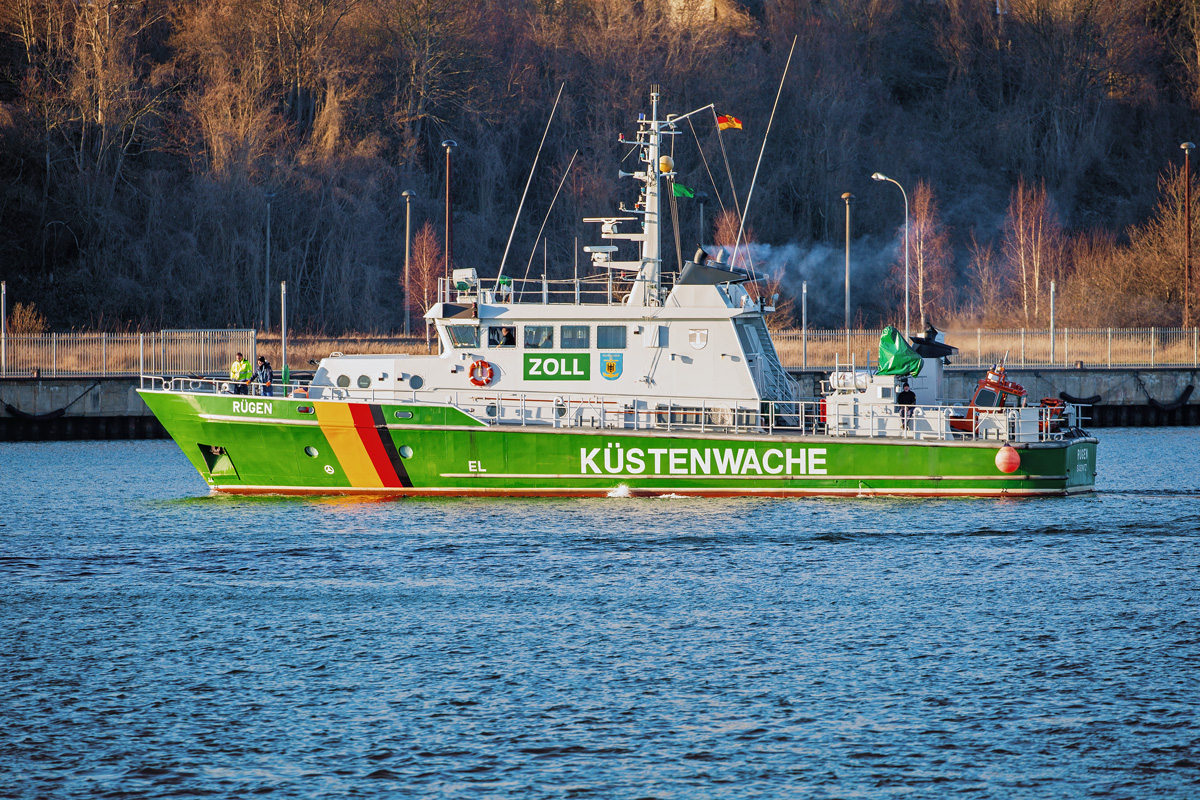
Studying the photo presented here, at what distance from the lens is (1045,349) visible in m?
50.9

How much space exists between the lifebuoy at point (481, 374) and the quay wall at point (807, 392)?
1529 centimetres

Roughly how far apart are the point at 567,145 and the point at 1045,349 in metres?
29.6

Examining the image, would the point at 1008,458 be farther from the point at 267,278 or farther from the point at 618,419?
the point at 267,278

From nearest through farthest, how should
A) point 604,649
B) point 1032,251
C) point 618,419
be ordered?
point 604,649 < point 618,419 < point 1032,251

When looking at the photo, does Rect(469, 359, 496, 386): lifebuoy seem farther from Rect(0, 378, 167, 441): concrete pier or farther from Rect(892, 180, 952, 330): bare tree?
Rect(892, 180, 952, 330): bare tree

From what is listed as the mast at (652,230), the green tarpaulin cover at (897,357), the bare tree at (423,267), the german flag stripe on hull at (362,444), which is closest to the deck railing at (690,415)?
the german flag stripe on hull at (362,444)

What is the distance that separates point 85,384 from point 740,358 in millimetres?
24818

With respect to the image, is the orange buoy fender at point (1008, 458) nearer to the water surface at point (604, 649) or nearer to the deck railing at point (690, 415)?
the deck railing at point (690, 415)

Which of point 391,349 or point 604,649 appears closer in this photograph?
point 604,649

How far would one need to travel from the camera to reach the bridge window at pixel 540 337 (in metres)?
24.7

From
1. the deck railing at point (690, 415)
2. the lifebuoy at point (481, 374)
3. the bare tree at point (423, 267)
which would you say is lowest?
the deck railing at point (690, 415)

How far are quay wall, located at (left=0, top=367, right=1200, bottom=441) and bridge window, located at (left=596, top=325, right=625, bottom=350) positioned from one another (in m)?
14.2

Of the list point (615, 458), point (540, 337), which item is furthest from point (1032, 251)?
point (615, 458)

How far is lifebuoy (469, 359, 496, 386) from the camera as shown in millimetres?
24703
